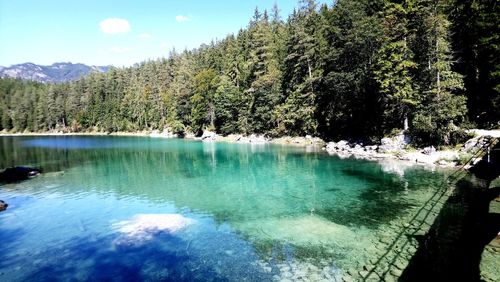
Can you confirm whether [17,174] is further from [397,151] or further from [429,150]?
[429,150]

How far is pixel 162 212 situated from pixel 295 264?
12726 millimetres

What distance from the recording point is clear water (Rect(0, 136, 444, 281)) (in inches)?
624

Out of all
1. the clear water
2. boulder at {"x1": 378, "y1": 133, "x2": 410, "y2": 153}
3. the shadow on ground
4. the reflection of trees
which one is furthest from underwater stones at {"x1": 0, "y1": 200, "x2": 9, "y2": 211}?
boulder at {"x1": 378, "y1": 133, "x2": 410, "y2": 153}

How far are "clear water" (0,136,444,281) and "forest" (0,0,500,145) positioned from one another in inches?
480

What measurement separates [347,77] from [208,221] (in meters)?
38.7

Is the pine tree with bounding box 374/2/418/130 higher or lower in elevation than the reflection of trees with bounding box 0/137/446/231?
higher

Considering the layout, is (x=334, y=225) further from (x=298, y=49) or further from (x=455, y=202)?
(x=298, y=49)

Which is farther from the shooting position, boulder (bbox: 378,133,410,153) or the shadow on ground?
boulder (bbox: 378,133,410,153)

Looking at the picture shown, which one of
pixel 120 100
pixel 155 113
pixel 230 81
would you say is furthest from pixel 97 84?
pixel 230 81

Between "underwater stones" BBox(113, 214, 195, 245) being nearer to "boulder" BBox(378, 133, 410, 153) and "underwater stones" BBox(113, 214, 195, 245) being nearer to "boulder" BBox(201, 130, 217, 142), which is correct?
"boulder" BBox(378, 133, 410, 153)

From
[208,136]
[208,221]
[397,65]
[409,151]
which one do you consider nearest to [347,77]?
[397,65]

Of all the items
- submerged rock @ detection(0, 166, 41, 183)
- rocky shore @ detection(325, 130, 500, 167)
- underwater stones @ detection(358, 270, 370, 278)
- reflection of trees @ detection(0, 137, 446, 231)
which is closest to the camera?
underwater stones @ detection(358, 270, 370, 278)

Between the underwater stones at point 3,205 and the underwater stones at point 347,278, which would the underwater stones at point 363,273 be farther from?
the underwater stones at point 3,205

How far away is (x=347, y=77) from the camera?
52625mm
